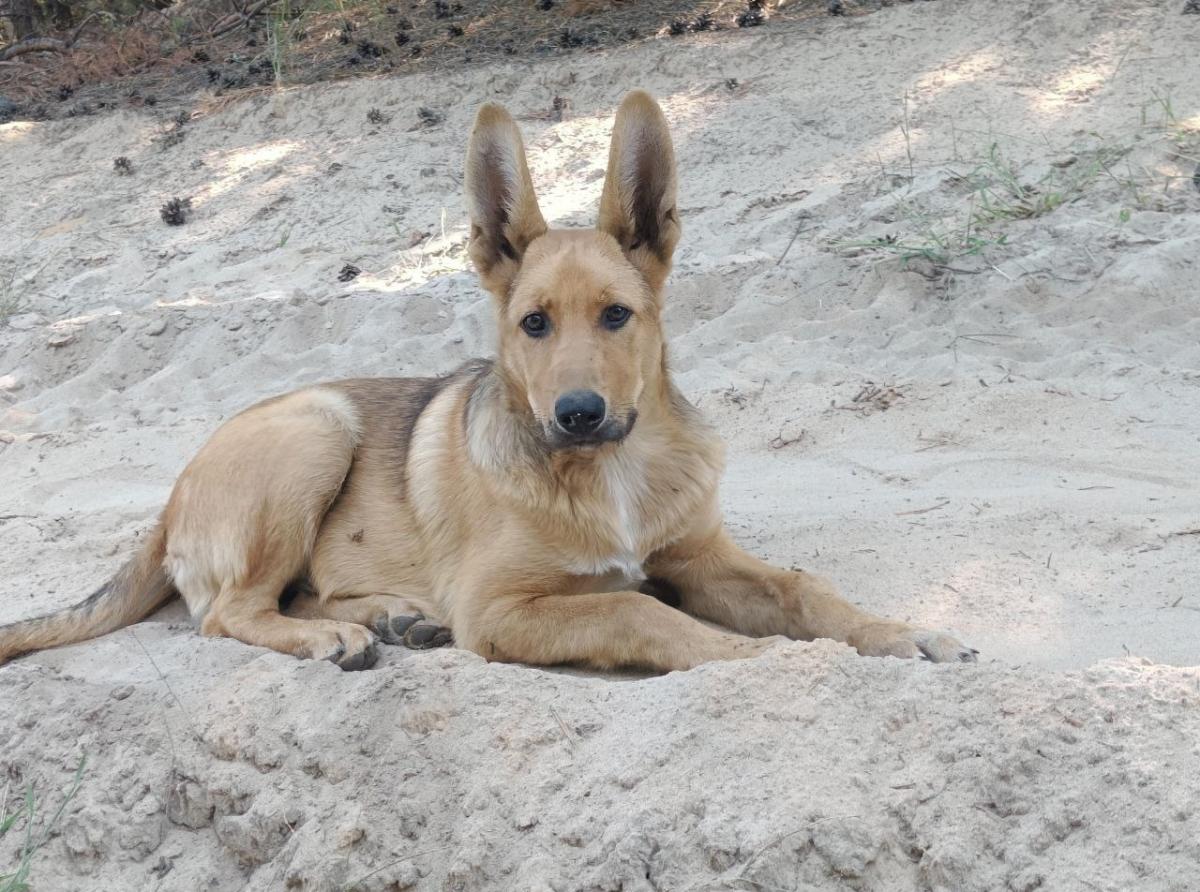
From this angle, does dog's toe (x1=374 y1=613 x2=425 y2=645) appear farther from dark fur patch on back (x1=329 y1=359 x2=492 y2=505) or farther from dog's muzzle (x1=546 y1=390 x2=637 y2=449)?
dog's muzzle (x1=546 y1=390 x2=637 y2=449)

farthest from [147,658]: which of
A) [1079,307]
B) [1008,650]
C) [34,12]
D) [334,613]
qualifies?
[34,12]

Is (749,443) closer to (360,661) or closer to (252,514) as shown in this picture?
(252,514)

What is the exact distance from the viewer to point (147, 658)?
14.0 feet

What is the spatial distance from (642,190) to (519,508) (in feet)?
4.05

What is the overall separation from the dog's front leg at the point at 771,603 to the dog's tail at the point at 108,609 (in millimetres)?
2005

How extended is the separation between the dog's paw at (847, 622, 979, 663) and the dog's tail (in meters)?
2.75

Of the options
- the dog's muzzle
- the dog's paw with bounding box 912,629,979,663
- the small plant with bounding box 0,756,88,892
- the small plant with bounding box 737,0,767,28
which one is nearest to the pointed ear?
the dog's muzzle

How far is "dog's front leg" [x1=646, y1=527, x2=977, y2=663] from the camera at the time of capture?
12.3 ft

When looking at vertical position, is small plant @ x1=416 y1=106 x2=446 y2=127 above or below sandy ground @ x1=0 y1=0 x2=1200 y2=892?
above

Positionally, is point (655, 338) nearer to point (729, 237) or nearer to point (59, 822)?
point (59, 822)

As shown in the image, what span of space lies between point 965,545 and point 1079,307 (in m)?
2.69

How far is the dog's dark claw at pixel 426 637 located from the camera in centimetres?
439

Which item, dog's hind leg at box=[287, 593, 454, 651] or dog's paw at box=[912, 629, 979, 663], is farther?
dog's hind leg at box=[287, 593, 454, 651]

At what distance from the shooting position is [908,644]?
3709mm
